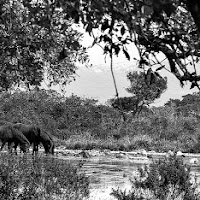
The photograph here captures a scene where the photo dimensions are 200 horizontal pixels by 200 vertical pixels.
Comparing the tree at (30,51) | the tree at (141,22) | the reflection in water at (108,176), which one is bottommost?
the reflection in water at (108,176)

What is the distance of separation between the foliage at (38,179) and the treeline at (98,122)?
23.3 meters

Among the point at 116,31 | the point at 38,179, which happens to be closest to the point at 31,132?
the point at 38,179

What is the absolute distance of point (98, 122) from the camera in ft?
130

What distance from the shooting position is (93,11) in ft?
12.7

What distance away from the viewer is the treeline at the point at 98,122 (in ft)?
108

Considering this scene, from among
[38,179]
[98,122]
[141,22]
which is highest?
[98,122]

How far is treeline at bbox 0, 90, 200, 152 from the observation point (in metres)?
33.0

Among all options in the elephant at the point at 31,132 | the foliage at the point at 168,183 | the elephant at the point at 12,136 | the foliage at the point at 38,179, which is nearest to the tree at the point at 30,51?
the foliage at the point at 38,179

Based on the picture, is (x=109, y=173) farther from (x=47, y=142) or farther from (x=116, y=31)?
(x=116, y=31)

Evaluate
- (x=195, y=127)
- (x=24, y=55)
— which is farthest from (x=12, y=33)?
(x=195, y=127)

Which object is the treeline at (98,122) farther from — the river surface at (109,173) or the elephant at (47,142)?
the elephant at (47,142)

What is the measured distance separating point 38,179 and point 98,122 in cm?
3170

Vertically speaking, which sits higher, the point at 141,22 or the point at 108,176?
the point at 141,22

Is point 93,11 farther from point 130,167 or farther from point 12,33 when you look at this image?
point 130,167
